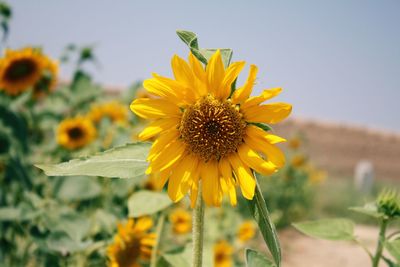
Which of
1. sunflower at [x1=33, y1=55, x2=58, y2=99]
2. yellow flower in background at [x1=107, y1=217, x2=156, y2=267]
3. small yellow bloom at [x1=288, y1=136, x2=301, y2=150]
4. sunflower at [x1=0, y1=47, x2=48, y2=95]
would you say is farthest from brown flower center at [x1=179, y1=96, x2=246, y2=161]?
small yellow bloom at [x1=288, y1=136, x2=301, y2=150]

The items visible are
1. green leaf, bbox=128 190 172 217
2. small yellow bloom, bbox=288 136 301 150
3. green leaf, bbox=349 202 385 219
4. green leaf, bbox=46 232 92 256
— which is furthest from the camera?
small yellow bloom, bbox=288 136 301 150

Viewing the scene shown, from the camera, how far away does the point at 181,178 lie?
3.02 feet

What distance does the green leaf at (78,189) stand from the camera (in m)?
1.78

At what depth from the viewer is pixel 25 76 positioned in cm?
289

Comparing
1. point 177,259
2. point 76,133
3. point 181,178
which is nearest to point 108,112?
point 76,133

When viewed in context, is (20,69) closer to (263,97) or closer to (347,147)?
(263,97)

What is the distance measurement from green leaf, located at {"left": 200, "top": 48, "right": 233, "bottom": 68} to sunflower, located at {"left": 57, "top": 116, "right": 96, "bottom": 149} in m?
2.13

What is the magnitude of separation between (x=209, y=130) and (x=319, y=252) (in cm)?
553

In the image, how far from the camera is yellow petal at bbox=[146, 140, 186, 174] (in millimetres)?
891

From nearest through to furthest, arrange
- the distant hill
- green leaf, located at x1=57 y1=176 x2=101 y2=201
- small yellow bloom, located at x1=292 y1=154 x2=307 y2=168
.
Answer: green leaf, located at x1=57 y1=176 x2=101 y2=201
small yellow bloom, located at x1=292 y1=154 x2=307 y2=168
the distant hill

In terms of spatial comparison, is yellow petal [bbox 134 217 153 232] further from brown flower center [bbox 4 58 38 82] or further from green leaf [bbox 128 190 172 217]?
brown flower center [bbox 4 58 38 82]

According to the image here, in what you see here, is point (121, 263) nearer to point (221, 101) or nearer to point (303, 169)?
point (221, 101)

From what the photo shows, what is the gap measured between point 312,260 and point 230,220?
235 centimetres

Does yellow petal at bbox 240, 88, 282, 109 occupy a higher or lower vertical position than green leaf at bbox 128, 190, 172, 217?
higher
